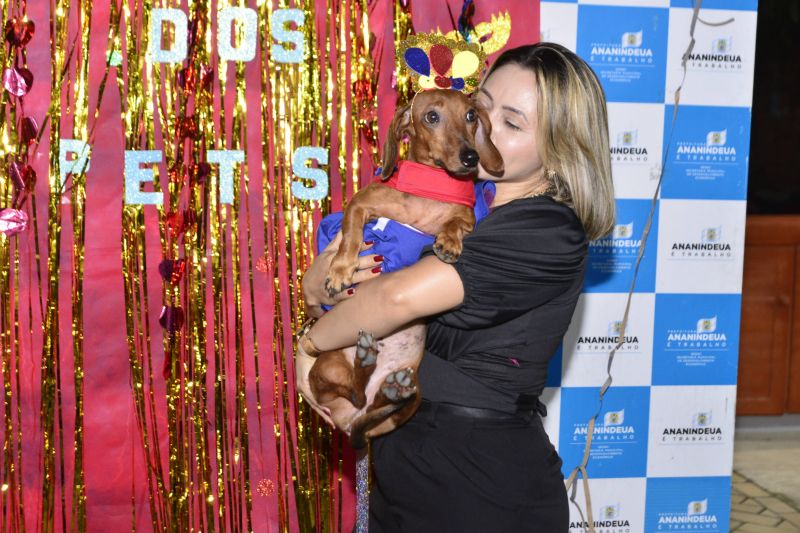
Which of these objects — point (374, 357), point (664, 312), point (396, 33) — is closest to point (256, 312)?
point (396, 33)

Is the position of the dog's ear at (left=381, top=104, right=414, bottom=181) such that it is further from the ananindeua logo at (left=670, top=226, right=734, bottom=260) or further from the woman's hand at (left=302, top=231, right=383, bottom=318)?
the ananindeua logo at (left=670, top=226, right=734, bottom=260)

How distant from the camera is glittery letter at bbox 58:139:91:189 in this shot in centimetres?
269

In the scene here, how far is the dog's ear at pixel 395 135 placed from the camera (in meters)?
1.91

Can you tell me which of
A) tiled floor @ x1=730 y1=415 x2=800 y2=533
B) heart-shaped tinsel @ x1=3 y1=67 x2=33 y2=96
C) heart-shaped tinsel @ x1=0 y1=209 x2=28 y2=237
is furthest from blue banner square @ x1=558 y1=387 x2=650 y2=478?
heart-shaped tinsel @ x1=3 y1=67 x2=33 y2=96

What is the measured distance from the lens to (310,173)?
2822mm

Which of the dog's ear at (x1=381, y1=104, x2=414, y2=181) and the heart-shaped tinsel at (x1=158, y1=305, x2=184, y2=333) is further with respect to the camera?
the heart-shaped tinsel at (x1=158, y1=305, x2=184, y2=333)

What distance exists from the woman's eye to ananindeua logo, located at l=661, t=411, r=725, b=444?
1.76m

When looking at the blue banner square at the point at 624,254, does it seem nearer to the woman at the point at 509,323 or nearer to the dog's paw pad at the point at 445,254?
the woman at the point at 509,323

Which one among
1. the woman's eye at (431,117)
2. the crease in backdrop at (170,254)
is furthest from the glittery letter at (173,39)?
the woman's eye at (431,117)

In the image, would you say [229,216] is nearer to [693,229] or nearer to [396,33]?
[396,33]

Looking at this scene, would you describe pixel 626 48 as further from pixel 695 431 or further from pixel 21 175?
pixel 21 175

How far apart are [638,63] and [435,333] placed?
1.65 meters

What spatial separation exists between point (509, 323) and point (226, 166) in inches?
57.4

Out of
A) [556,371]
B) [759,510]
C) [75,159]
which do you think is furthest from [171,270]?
[759,510]
